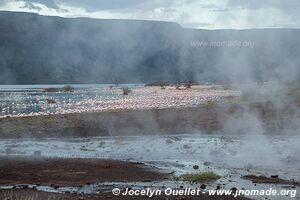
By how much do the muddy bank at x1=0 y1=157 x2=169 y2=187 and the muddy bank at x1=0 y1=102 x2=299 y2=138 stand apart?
878cm

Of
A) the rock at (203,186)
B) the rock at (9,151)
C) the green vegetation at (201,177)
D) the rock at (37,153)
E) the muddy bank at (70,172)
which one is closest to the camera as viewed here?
the rock at (203,186)

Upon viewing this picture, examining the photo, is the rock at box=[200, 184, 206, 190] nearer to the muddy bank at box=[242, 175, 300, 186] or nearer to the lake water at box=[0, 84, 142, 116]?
the muddy bank at box=[242, 175, 300, 186]

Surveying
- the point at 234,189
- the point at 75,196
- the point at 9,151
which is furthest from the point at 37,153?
the point at 234,189

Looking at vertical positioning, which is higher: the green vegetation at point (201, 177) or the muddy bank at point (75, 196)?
the green vegetation at point (201, 177)

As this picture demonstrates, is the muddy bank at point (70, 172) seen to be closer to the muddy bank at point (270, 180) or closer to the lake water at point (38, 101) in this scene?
the muddy bank at point (270, 180)

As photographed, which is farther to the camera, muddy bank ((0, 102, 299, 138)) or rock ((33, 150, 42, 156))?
muddy bank ((0, 102, 299, 138))

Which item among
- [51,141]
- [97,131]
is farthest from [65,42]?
[97,131]

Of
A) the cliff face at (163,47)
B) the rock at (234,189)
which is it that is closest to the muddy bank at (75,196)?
the rock at (234,189)

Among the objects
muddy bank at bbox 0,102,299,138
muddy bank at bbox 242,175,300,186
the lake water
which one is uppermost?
the lake water

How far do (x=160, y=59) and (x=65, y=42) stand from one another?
2667 mm

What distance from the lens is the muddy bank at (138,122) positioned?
22.8m

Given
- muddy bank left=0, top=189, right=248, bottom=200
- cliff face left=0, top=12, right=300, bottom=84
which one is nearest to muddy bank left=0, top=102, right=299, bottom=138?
cliff face left=0, top=12, right=300, bottom=84

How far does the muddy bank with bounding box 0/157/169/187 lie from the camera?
1161cm

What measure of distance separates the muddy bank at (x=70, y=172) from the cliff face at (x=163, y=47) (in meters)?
2.62
